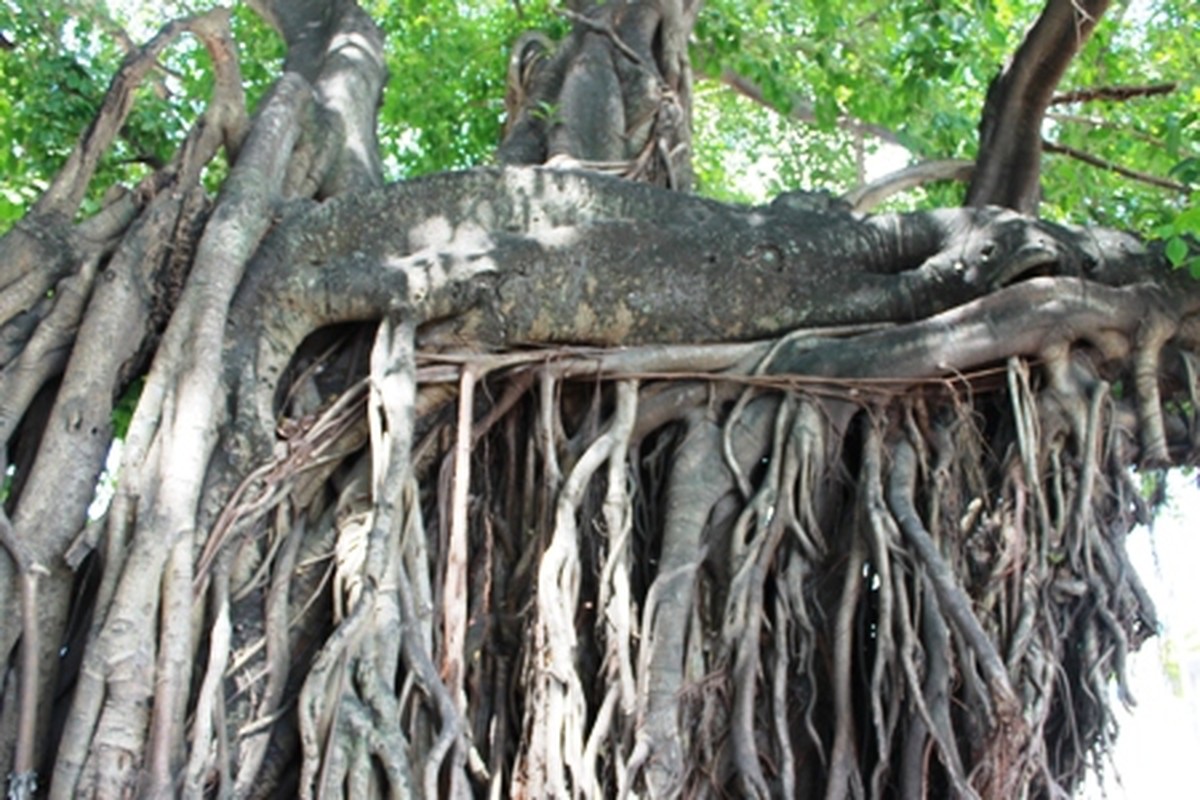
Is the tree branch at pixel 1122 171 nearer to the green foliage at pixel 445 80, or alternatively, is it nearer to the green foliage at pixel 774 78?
the green foliage at pixel 774 78

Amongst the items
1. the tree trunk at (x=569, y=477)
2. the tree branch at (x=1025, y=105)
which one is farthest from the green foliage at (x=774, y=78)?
the tree trunk at (x=569, y=477)

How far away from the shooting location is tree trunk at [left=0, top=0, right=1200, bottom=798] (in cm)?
342

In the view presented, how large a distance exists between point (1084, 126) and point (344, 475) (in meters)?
4.85

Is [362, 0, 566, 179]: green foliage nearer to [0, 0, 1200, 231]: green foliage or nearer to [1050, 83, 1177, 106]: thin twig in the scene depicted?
[0, 0, 1200, 231]: green foliage

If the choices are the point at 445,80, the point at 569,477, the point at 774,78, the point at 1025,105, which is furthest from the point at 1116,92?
the point at 445,80

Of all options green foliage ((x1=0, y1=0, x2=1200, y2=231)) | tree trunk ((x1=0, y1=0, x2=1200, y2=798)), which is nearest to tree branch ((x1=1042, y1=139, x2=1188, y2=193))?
green foliage ((x1=0, y1=0, x2=1200, y2=231))

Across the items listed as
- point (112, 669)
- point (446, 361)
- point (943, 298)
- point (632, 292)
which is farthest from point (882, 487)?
point (112, 669)

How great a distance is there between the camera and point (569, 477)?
12.9ft

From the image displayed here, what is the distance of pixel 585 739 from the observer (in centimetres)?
367

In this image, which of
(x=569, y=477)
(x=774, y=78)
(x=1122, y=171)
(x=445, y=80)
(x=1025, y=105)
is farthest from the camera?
(x=445, y=80)

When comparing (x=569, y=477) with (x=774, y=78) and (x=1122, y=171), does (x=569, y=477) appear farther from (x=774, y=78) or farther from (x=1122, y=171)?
(x=774, y=78)

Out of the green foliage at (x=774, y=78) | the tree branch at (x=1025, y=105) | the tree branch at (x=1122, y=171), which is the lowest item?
the tree branch at (x=1025, y=105)

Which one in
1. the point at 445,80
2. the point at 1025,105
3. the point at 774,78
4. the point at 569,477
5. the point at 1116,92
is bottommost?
the point at 569,477

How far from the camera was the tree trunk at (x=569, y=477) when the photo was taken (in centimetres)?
342
